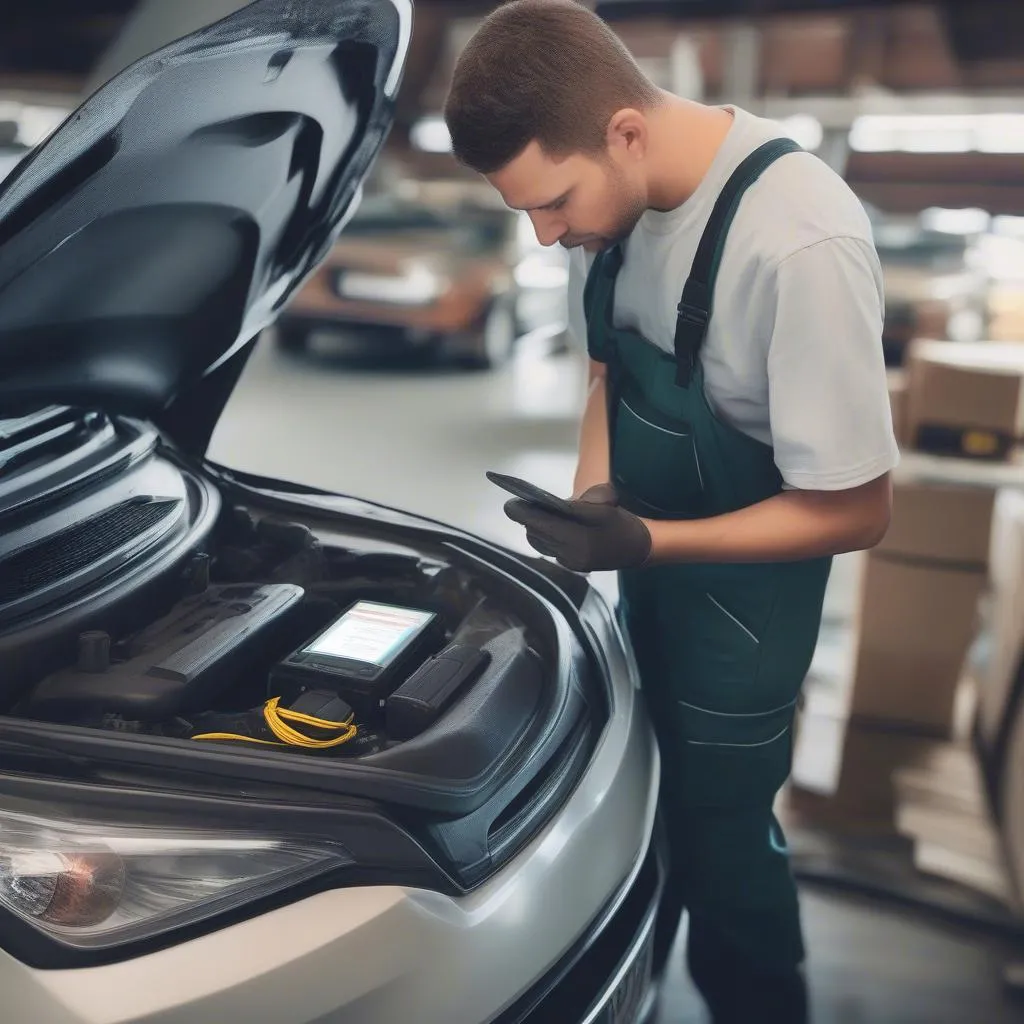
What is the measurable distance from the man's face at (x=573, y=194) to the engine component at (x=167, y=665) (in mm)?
529

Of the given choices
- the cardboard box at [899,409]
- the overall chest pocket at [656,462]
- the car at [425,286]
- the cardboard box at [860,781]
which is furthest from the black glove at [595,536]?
the car at [425,286]

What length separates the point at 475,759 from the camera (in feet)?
3.41

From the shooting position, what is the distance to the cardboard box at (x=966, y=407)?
2076 millimetres

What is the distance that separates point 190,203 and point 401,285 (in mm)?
5097

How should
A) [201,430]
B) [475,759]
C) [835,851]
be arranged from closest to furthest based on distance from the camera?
[475,759]
[201,430]
[835,851]

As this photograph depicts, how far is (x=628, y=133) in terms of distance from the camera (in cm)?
113

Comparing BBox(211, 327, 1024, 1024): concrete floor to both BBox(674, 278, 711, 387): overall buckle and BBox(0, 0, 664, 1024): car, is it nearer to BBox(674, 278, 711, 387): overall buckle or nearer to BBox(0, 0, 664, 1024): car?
BBox(0, 0, 664, 1024): car

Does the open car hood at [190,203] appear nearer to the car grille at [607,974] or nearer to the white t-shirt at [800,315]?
the white t-shirt at [800,315]

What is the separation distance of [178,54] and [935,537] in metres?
1.58

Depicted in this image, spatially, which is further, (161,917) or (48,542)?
(48,542)

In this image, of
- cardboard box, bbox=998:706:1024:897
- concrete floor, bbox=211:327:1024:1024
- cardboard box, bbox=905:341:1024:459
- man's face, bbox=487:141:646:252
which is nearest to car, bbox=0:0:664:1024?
man's face, bbox=487:141:646:252

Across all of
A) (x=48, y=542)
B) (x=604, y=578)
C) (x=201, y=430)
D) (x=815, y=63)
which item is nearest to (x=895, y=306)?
(x=815, y=63)

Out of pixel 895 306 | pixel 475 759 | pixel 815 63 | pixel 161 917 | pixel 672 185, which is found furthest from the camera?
pixel 815 63

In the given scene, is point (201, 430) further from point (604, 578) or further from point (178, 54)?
point (604, 578)
